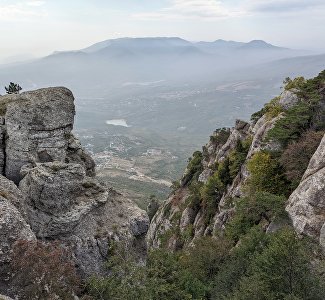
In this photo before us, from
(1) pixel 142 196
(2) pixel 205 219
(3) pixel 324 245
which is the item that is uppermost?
(3) pixel 324 245

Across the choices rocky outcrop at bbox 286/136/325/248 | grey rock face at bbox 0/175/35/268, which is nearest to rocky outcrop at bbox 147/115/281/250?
rocky outcrop at bbox 286/136/325/248

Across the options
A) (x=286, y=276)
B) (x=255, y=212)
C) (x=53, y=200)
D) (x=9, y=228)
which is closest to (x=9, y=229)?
(x=9, y=228)

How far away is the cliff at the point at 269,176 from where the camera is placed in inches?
1234

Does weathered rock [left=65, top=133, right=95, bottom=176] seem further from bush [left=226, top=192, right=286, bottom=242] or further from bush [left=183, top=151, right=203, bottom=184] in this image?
bush [left=183, top=151, right=203, bottom=184]

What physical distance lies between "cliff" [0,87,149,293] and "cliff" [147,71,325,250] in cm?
1263

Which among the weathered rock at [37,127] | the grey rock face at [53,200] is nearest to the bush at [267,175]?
the weathered rock at [37,127]

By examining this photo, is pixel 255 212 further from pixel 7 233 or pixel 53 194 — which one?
pixel 7 233

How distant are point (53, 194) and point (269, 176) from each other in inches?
917

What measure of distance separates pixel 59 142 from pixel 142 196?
455 ft

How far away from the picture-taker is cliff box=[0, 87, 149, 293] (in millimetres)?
24847

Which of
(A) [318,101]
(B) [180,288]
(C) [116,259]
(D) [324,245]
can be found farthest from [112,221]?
(A) [318,101]

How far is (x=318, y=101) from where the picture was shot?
41656mm

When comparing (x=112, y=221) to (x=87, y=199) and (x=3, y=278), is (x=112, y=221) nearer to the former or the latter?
(x=87, y=199)

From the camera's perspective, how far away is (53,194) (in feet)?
84.6
